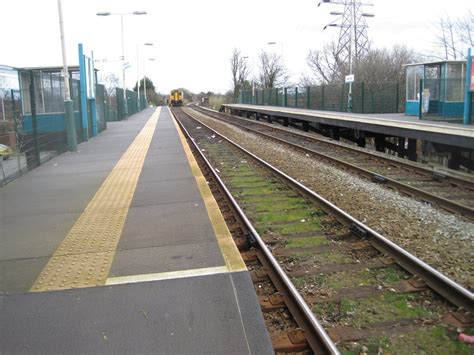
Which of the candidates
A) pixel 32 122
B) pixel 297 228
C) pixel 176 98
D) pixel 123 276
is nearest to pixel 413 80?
pixel 32 122

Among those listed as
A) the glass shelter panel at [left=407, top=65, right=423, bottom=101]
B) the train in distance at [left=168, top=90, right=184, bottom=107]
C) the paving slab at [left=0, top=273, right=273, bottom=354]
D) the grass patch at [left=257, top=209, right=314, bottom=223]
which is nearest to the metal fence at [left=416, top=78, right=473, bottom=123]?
the glass shelter panel at [left=407, top=65, right=423, bottom=101]

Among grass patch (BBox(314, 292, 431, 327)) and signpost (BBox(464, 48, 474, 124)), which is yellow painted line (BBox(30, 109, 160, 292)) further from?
signpost (BBox(464, 48, 474, 124))

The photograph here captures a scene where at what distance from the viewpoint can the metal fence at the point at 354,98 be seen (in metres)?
31.3

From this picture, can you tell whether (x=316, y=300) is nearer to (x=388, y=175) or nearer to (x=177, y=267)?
(x=177, y=267)

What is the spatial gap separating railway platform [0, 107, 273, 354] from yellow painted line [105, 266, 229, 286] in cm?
1

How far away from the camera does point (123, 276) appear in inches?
179

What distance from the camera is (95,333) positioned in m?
3.51

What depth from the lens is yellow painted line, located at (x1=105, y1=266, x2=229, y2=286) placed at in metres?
4.44

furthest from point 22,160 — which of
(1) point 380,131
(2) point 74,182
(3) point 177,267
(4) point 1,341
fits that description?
(1) point 380,131

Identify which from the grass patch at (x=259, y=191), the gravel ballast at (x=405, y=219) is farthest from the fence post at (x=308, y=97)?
the grass patch at (x=259, y=191)

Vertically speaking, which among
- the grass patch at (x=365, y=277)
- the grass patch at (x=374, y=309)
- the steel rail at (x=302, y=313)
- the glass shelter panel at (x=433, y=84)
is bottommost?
the grass patch at (x=374, y=309)

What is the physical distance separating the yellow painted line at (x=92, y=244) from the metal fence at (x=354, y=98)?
81.9ft

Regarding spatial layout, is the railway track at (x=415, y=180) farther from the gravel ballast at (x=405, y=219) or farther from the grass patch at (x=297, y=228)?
the grass patch at (x=297, y=228)

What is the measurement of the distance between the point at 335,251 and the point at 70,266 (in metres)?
2.86
